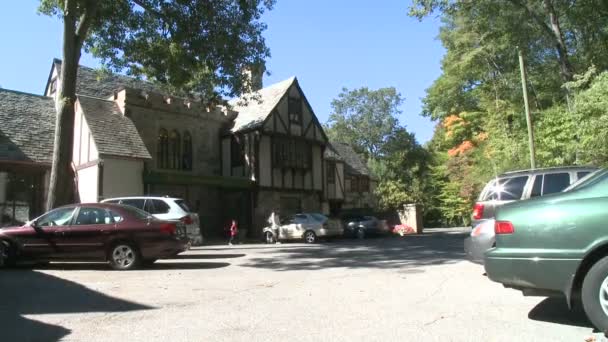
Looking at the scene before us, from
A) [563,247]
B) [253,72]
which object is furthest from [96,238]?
[253,72]

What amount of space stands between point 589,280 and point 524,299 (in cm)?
246

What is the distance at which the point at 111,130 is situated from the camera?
2206 centimetres

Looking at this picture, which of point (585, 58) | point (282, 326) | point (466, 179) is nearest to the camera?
point (282, 326)

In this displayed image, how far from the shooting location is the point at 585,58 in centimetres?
2395

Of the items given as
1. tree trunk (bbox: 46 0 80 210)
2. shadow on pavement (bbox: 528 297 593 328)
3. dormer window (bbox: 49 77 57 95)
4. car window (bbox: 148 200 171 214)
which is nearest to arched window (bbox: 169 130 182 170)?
dormer window (bbox: 49 77 57 95)

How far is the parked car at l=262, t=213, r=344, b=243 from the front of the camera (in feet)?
77.8

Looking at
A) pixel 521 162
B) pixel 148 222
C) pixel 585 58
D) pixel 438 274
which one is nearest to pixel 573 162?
pixel 521 162

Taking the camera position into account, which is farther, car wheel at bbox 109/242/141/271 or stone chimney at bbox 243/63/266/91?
stone chimney at bbox 243/63/266/91

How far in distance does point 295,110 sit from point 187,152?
6774 mm

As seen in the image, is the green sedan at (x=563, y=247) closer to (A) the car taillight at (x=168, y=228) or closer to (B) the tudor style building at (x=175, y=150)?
(A) the car taillight at (x=168, y=228)

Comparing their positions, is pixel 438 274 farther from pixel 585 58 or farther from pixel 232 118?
pixel 232 118

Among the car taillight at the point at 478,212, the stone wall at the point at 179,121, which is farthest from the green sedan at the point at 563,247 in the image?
the stone wall at the point at 179,121

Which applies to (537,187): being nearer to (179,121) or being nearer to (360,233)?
(360,233)

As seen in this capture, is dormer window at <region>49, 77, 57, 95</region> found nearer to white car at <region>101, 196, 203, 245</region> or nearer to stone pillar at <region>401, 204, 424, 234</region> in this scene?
white car at <region>101, 196, 203, 245</region>
